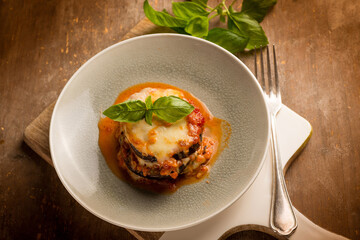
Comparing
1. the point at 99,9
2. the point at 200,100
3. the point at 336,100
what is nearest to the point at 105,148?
the point at 200,100

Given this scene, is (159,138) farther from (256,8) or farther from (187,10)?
(256,8)

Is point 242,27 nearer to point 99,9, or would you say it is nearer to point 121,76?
point 121,76

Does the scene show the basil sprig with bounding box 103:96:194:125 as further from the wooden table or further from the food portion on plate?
the wooden table

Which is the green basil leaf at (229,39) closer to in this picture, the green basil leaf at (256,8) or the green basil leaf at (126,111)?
the green basil leaf at (256,8)

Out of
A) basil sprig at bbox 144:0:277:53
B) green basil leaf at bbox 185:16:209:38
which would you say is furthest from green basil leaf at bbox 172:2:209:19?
green basil leaf at bbox 185:16:209:38

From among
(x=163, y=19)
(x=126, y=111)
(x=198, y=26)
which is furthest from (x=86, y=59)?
(x=126, y=111)

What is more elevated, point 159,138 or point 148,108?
point 148,108

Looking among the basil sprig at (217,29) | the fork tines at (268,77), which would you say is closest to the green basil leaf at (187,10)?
the basil sprig at (217,29)
